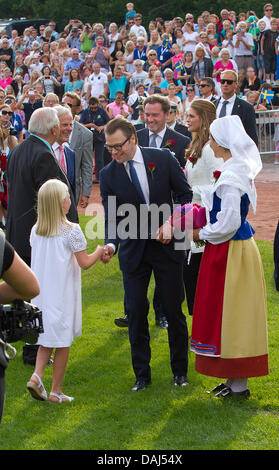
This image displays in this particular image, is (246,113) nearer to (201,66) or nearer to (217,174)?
(217,174)

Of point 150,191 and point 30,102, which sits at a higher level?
point 150,191

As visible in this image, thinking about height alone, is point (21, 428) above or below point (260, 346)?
below

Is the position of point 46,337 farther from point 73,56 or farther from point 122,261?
point 73,56

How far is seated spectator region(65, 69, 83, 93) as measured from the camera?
20953mm

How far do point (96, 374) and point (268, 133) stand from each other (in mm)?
14163

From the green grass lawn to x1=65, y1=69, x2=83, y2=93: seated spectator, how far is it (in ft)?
47.8

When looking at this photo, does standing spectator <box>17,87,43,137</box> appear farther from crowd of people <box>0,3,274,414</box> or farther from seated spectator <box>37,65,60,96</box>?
crowd of people <box>0,3,274,414</box>

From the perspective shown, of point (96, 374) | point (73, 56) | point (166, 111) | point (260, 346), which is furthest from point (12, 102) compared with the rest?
point (260, 346)

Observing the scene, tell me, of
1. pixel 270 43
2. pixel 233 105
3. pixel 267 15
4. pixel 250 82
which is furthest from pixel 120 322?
pixel 267 15

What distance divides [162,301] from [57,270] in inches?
36.0

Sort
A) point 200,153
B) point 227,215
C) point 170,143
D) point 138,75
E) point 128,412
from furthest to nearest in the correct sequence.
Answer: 1. point 138,75
2. point 170,143
3. point 200,153
4. point 128,412
5. point 227,215

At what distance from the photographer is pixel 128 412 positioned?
19.0 feet

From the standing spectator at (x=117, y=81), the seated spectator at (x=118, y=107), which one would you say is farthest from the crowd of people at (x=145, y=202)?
the standing spectator at (x=117, y=81)
